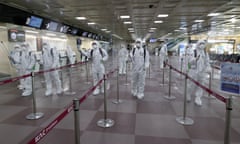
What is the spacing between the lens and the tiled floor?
117 inches

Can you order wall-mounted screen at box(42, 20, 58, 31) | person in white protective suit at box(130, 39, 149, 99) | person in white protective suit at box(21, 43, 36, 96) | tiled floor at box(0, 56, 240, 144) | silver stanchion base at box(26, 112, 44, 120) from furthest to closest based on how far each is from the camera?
wall-mounted screen at box(42, 20, 58, 31) < person in white protective suit at box(21, 43, 36, 96) < person in white protective suit at box(130, 39, 149, 99) < silver stanchion base at box(26, 112, 44, 120) < tiled floor at box(0, 56, 240, 144)

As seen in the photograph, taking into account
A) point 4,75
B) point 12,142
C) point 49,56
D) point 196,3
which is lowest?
point 12,142

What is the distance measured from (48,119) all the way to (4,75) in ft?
17.9

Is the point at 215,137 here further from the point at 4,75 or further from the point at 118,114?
the point at 4,75

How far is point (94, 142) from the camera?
2844mm

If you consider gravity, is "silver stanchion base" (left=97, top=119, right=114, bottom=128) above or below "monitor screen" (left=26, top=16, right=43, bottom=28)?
below

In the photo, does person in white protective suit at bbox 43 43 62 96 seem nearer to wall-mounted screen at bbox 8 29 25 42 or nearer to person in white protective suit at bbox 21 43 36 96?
person in white protective suit at bbox 21 43 36 96

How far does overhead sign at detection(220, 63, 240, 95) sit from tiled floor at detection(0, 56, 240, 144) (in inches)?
26.1

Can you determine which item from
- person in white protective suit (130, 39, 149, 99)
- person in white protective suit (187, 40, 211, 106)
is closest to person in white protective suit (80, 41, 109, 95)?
person in white protective suit (130, 39, 149, 99)

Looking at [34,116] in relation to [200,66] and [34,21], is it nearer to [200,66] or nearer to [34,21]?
[200,66]

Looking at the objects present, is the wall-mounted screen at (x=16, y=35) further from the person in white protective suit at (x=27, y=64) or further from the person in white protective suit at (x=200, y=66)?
the person in white protective suit at (x=200, y=66)

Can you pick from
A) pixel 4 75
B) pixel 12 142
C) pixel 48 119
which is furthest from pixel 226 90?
pixel 4 75

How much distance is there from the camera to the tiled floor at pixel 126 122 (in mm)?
2969

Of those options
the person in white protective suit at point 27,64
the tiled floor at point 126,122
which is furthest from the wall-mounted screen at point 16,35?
the tiled floor at point 126,122
